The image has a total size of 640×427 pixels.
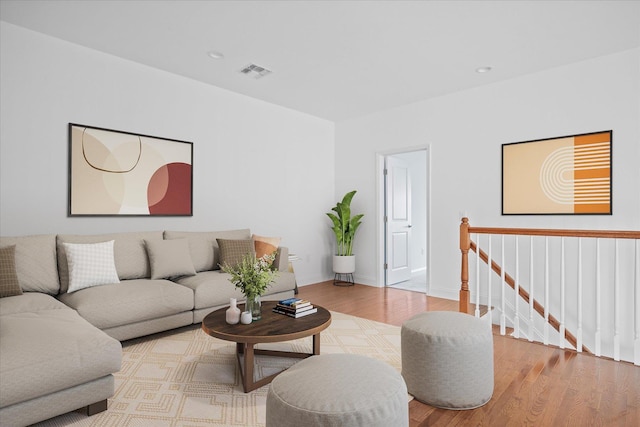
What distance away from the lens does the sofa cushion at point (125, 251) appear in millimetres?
3143

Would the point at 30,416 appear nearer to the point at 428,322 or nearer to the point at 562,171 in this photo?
the point at 428,322

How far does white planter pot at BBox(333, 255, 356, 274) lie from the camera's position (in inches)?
224

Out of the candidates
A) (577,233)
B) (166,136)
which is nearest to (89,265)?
(166,136)

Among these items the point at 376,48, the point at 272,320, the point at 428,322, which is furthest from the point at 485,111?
the point at 272,320

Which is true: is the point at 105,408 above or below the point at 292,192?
below

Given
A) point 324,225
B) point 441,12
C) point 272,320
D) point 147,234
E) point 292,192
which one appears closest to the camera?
point 272,320

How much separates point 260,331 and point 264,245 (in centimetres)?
209

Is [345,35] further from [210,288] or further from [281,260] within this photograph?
[210,288]

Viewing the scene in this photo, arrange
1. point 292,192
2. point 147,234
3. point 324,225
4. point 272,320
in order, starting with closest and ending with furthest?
point 272,320, point 147,234, point 292,192, point 324,225

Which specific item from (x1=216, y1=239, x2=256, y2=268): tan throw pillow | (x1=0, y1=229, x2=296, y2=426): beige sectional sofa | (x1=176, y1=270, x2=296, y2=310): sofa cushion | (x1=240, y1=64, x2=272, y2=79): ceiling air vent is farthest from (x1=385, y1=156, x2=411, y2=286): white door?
(x1=176, y1=270, x2=296, y2=310): sofa cushion

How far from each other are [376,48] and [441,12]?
762 millimetres

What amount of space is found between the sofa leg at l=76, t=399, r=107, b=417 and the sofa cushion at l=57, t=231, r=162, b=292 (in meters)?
1.49

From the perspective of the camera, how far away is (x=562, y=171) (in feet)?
12.8

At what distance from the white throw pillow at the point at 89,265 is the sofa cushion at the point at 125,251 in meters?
0.11
